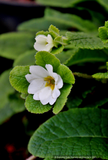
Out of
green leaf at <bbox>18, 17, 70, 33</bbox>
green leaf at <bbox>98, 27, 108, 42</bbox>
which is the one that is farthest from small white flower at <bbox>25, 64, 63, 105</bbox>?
green leaf at <bbox>18, 17, 70, 33</bbox>

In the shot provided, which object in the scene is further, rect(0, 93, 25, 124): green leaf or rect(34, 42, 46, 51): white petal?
rect(0, 93, 25, 124): green leaf

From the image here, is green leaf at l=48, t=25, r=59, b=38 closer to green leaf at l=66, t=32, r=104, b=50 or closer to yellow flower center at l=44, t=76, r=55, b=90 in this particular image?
green leaf at l=66, t=32, r=104, b=50

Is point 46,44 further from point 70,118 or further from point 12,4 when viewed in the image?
point 12,4

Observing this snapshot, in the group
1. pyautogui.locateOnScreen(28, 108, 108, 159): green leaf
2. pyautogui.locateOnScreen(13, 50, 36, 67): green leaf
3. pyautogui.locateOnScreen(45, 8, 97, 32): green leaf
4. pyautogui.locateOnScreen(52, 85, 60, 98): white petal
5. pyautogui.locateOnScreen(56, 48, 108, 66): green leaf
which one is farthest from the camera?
pyautogui.locateOnScreen(45, 8, 97, 32): green leaf

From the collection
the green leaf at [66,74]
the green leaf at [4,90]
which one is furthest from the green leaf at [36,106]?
the green leaf at [4,90]

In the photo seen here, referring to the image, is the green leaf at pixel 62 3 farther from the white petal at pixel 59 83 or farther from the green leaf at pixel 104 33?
the white petal at pixel 59 83
